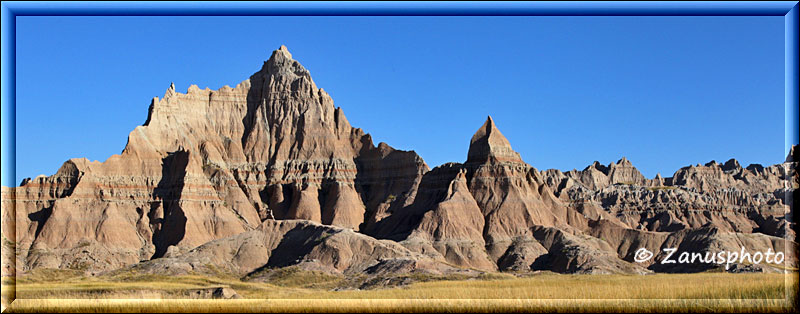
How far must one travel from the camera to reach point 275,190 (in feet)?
556

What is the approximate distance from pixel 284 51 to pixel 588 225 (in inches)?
2487

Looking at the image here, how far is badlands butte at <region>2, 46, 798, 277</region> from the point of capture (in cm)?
12525

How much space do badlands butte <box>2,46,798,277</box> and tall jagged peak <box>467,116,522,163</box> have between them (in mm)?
202

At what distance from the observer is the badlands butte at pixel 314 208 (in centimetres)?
12525

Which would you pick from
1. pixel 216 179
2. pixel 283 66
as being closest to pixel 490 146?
pixel 216 179

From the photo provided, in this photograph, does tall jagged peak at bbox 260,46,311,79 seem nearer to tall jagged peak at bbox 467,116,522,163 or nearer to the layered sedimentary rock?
the layered sedimentary rock

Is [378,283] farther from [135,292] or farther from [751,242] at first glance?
[751,242]

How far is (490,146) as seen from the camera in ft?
500

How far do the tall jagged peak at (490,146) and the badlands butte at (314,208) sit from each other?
20 centimetres

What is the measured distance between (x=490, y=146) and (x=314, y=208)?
29.2 meters

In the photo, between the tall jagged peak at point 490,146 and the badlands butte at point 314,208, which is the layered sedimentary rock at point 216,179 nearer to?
the badlands butte at point 314,208

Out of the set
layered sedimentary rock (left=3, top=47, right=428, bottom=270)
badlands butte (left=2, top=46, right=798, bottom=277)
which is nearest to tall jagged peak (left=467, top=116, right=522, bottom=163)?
badlands butte (left=2, top=46, right=798, bottom=277)

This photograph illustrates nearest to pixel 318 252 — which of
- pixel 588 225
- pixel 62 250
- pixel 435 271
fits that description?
pixel 435 271

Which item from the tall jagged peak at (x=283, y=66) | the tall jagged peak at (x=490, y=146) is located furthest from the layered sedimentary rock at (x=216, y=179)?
the tall jagged peak at (x=490, y=146)
